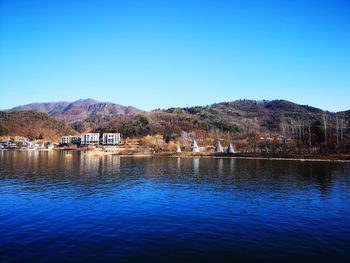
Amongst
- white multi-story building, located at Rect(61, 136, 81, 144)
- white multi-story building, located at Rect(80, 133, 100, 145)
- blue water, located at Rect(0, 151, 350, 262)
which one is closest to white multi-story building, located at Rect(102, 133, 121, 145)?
white multi-story building, located at Rect(80, 133, 100, 145)

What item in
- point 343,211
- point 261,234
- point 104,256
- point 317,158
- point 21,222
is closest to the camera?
point 104,256

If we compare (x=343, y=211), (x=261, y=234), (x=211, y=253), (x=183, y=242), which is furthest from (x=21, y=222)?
(x=343, y=211)

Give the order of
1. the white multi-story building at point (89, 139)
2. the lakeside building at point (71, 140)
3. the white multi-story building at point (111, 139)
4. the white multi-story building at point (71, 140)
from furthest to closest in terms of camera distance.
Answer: the white multi-story building at point (71, 140), the lakeside building at point (71, 140), the white multi-story building at point (89, 139), the white multi-story building at point (111, 139)

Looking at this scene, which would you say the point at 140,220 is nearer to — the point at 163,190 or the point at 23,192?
the point at 163,190

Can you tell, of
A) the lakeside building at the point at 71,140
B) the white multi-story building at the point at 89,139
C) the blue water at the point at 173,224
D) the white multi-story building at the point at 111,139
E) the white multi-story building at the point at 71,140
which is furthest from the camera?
the white multi-story building at the point at 71,140

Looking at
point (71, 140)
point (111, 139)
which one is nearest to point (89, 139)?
point (71, 140)

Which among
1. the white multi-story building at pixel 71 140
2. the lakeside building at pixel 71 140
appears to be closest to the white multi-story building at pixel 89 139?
the lakeside building at pixel 71 140

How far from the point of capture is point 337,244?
1559cm

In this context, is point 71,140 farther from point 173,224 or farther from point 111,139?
point 173,224

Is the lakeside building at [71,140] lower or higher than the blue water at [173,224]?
higher

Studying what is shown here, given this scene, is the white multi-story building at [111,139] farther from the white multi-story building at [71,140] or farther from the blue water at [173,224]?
the blue water at [173,224]

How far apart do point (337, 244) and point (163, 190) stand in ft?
59.5

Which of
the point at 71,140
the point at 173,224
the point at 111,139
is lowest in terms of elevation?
the point at 173,224

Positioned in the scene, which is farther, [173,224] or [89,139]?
[89,139]
